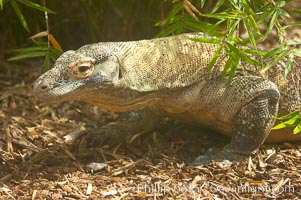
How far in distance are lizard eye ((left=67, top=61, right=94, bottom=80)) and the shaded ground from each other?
2.35 feet

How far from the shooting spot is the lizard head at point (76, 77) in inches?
165

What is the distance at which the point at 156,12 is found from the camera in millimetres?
6195

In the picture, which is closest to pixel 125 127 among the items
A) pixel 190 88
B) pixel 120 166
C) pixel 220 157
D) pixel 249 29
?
pixel 120 166

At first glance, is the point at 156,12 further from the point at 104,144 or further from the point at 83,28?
the point at 104,144

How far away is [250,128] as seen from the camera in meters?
4.61

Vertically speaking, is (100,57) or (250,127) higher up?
(100,57)

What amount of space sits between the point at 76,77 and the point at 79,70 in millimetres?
54

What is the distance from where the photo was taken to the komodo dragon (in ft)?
14.4

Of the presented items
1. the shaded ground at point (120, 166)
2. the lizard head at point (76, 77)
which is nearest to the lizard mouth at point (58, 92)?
the lizard head at point (76, 77)

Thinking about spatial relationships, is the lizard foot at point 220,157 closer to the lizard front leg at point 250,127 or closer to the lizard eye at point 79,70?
the lizard front leg at point 250,127

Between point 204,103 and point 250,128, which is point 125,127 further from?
point 250,128

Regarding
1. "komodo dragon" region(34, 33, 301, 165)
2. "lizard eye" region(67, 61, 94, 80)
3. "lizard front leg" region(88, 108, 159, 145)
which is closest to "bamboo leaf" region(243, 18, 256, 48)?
"komodo dragon" region(34, 33, 301, 165)

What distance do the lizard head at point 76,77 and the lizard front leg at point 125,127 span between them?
2.56 ft

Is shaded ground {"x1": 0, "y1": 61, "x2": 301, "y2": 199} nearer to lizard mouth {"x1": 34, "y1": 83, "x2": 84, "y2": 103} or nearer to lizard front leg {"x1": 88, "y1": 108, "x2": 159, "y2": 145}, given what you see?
lizard front leg {"x1": 88, "y1": 108, "x2": 159, "y2": 145}
